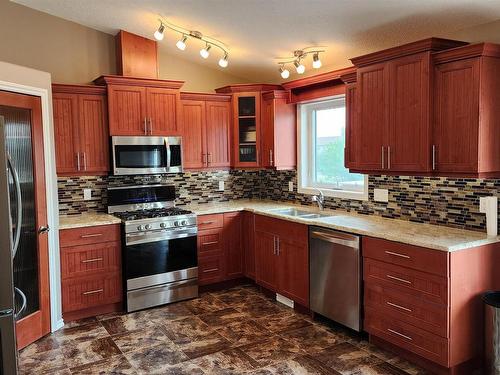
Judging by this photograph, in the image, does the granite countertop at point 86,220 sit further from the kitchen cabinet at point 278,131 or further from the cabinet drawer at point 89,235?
the kitchen cabinet at point 278,131

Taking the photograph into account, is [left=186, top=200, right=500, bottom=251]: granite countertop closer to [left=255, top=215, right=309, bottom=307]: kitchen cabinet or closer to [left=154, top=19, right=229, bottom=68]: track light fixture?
[left=255, top=215, right=309, bottom=307]: kitchen cabinet

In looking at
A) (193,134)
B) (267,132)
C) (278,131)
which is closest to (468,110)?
(278,131)

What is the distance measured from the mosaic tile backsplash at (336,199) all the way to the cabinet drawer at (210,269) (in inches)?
32.7

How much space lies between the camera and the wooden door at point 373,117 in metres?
3.39

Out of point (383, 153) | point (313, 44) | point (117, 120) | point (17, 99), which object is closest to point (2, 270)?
point (17, 99)

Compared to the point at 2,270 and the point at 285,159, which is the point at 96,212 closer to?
the point at 285,159

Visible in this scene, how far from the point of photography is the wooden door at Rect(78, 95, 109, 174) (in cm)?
425

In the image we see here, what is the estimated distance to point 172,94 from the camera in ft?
15.1

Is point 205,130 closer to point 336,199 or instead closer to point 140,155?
point 140,155

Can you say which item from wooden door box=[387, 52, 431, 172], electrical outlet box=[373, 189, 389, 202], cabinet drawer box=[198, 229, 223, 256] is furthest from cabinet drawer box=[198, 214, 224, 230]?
wooden door box=[387, 52, 431, 172]

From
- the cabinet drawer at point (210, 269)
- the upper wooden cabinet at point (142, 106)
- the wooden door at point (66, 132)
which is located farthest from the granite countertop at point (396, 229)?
the wooden door at point (66, 132)

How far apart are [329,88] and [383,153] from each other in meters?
1.19

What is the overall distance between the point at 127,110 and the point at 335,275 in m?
2.55

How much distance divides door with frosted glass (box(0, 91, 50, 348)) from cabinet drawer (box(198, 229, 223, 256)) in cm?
151
